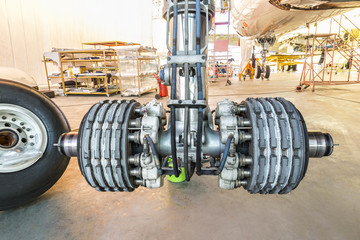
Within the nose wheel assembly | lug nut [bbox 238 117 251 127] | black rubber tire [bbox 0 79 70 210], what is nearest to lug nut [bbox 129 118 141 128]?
the nose wheel assembly

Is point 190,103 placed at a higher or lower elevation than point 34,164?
higher

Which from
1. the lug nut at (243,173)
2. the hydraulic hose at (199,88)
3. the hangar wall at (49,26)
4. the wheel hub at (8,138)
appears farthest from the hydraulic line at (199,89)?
the hangar wall at (49,26)

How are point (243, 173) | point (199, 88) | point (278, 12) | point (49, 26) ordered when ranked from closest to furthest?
point (199, 88), point (243, 173), point (278, 12), point (49, 26)

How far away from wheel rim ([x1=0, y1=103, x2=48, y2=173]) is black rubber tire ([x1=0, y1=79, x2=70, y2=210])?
0.02 meters

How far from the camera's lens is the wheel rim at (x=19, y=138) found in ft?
3.49

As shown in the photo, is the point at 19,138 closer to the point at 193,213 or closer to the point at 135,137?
the point at 135,137

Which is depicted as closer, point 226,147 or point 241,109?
point 226,147

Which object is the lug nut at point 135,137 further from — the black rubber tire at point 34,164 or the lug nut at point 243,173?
the black rubber tire at point 34,164

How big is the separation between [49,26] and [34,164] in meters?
8.45

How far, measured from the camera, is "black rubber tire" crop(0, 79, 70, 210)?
1.04 m

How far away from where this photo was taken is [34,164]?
1118 millimetres

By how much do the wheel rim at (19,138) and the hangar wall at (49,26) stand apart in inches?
273

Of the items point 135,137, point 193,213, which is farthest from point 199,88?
point 193,213

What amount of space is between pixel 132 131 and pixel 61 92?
590cm
